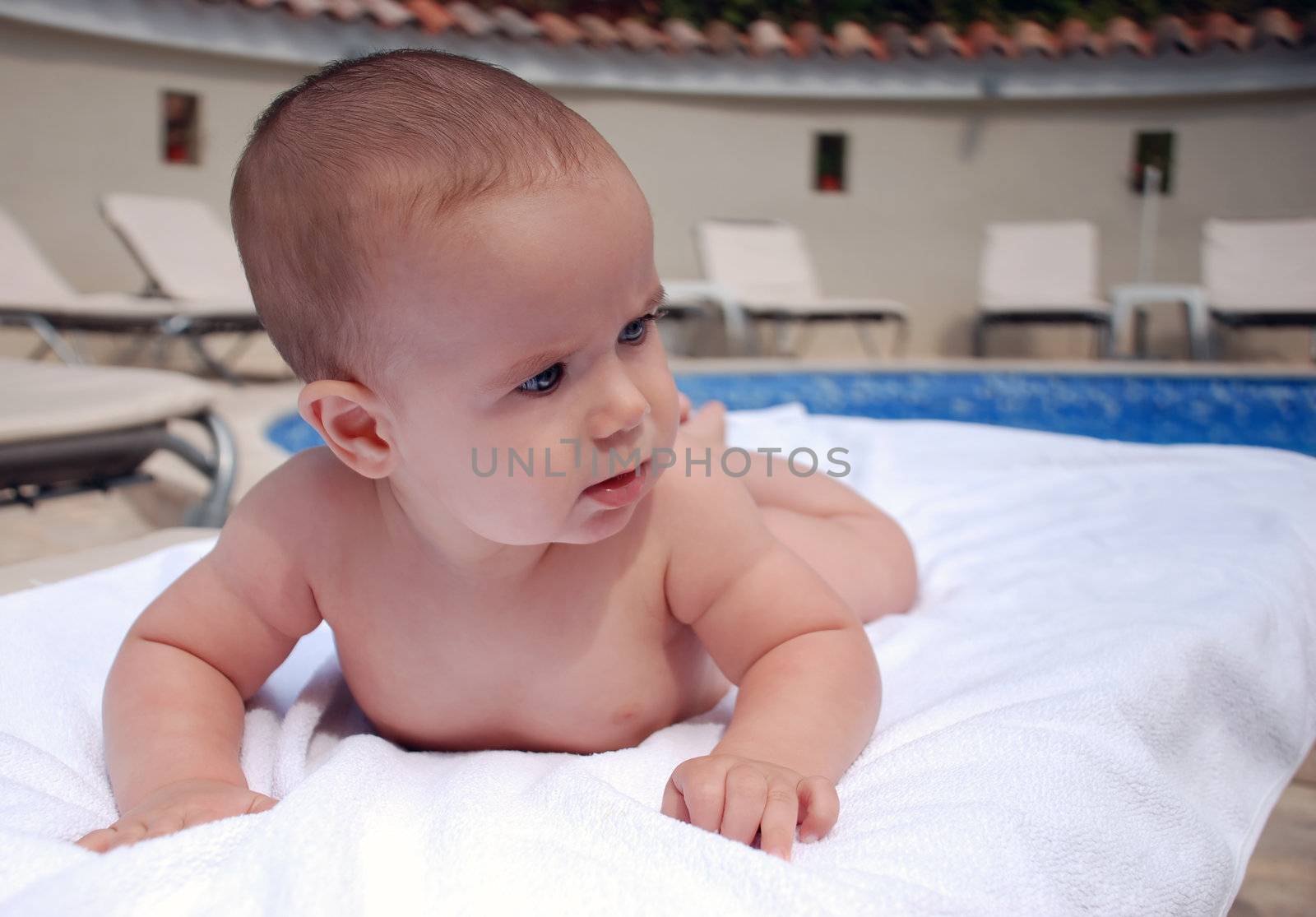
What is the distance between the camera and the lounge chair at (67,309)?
16.9ft

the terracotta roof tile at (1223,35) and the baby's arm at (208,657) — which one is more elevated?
the terracotta roof tile at (1223,35)

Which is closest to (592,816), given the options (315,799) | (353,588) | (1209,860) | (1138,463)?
(315,799)

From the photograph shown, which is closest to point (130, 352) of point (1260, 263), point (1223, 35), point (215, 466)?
point (215, 466)

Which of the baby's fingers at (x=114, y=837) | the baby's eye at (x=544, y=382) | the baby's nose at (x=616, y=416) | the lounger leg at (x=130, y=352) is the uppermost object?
the baby's eye at (x=544, y=382)

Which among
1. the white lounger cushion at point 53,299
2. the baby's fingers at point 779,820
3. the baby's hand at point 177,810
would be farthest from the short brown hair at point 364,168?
the white lounger cushion at point 53,299

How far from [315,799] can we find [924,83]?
8.82 meters

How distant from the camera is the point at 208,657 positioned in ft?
3.28

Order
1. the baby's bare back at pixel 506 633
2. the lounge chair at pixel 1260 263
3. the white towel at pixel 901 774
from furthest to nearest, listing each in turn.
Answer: the lounge chair at pixel 1260 263
the baby's bare back at pixel 506 633
the white towel at pixel 901 774

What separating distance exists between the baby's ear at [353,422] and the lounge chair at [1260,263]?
301 inches

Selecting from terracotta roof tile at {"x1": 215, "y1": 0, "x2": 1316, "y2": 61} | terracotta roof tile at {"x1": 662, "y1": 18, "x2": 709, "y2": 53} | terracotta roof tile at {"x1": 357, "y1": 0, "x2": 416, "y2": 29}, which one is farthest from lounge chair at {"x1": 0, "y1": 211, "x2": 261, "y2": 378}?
terracotta roof tile at {"x1": 662, "y1": 18, "x2": 709, "y2": 53}

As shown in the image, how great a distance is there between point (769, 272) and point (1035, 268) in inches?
79.4

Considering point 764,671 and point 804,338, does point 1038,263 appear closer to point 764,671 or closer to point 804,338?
point 804,338

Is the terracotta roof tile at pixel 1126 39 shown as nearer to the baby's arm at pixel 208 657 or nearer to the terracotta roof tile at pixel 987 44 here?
the terracotta roof tile at pixel 987 44

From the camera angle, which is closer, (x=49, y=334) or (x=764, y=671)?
(x=764, y=671)
